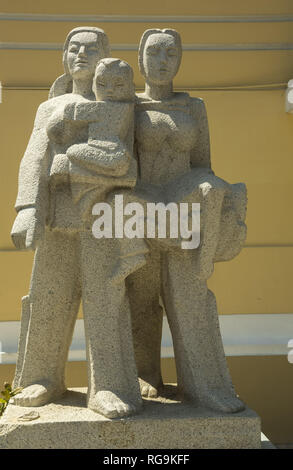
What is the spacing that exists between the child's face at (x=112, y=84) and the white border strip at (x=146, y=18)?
8.19 feet

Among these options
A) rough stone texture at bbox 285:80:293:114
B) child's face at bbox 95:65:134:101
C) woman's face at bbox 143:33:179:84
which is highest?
rough stone texture at bbox 285:80:293:114

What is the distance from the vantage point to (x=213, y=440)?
2.96 m

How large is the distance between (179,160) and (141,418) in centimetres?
132

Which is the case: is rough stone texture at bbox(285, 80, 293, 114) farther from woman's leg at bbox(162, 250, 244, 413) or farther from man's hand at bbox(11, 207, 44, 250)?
man's hand at bbox(11, 207, 44, 250)

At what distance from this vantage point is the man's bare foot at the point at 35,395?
3.10 metres

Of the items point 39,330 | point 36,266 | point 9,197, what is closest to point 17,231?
point 36,266

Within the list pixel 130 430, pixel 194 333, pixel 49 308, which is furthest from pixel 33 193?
pixel 130 430

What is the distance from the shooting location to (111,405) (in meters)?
2.92

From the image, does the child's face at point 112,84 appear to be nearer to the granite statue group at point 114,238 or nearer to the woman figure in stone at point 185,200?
the granite statue group at point 114,238

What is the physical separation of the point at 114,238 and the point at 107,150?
1.45 ft

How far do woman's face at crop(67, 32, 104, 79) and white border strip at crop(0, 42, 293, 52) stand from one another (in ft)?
6.80

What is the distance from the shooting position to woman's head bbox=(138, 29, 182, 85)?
10.7 feet

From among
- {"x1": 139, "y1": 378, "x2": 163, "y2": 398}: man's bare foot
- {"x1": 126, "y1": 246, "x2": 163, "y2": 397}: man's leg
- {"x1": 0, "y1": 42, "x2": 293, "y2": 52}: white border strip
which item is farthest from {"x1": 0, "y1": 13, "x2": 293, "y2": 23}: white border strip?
{"x1": 139, "y1": 378, "x2": 163, "y2": 398}: man's bare foot

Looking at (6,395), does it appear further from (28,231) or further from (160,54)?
(160,54)
